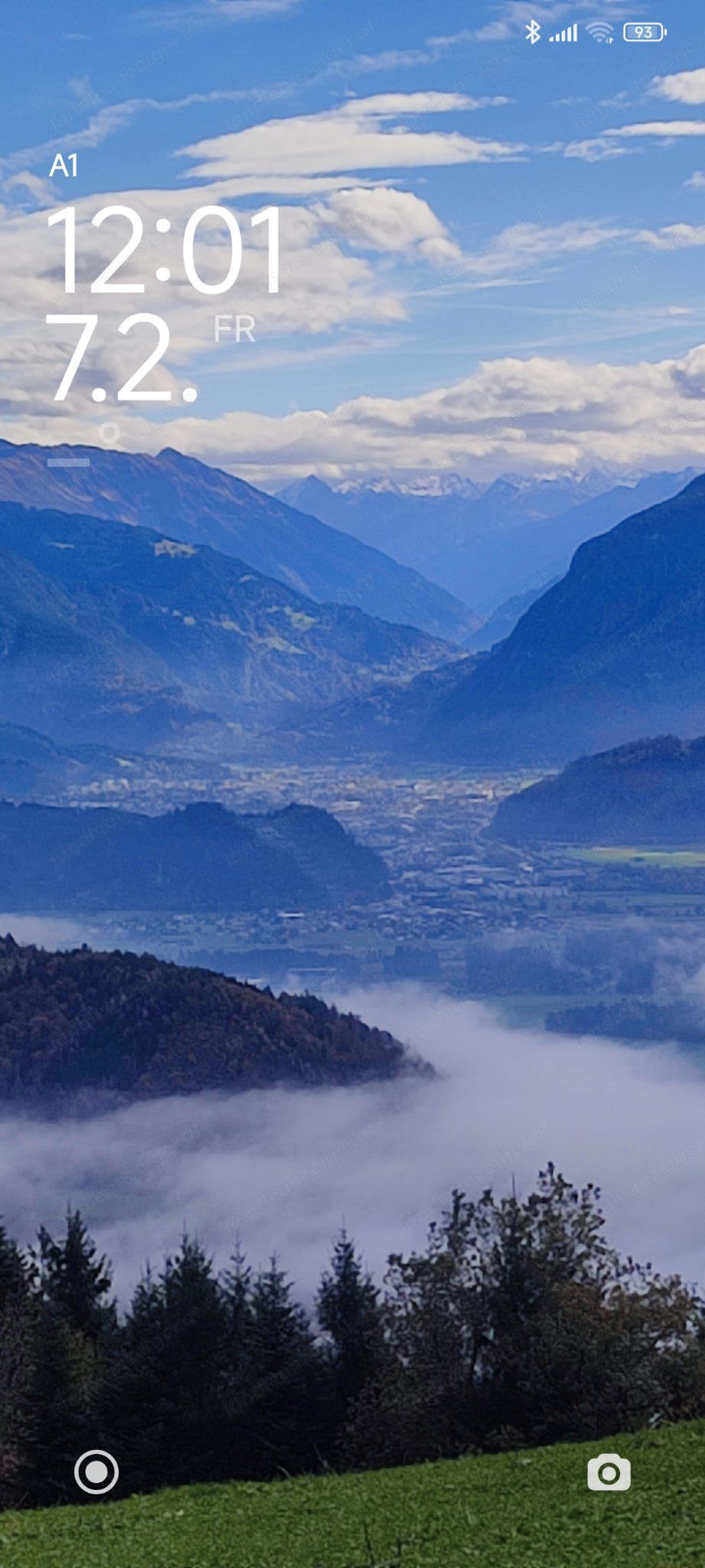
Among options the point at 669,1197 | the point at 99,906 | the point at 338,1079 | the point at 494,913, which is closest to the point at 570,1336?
the point at 669,1197

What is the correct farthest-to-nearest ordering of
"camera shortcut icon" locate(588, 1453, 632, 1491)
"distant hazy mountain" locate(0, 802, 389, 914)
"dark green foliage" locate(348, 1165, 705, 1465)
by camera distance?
1. "distant hazy mountain" locate(0, 802, 389, 914)
2. "dark green foliage" locate(348, 1165, 705, 1465)
3. "camera shortcut icon" locate(588, 1453, 632, 1491)

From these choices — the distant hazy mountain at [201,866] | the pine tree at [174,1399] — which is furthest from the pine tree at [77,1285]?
the distant hazy mountain at [201,866]

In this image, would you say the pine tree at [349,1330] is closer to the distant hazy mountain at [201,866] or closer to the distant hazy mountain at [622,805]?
the distant hazy mountain at [201,866]

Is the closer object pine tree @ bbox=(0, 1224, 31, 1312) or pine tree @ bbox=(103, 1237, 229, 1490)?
pine tree @ bbox=(103, 1237, 229, 1490)

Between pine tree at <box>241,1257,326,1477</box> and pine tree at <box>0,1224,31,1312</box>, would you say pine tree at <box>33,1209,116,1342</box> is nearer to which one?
pine tree at <box>0,1224,31,1312</box>

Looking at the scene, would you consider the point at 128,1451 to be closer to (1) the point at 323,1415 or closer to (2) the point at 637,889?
(1) the point at 323,1415

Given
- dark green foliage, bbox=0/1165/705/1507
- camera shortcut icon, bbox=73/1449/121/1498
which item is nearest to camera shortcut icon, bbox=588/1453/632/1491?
dark green foliage, bbox=0/1165/705/1507
